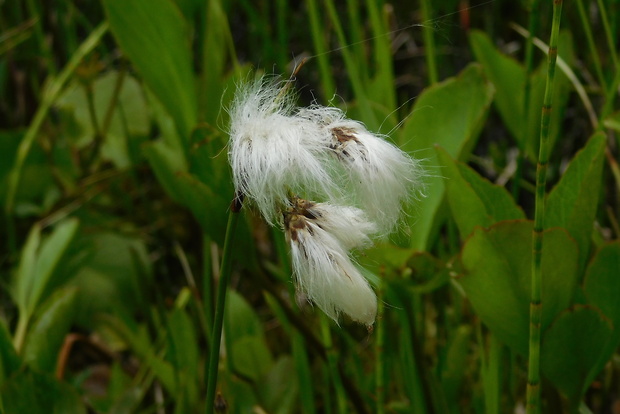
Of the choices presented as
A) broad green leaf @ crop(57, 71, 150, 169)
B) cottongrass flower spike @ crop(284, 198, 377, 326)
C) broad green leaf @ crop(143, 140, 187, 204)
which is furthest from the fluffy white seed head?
broad green leaf @ crop(57, 71, 150, 169)

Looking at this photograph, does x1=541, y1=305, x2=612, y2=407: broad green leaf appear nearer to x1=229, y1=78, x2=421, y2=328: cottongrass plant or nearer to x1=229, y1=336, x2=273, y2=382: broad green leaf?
x1=229, y1=78, x2=421, y2=328: cottongrass plant

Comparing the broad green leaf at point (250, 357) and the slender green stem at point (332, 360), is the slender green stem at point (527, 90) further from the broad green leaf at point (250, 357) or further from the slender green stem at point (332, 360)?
the broad green leaf at point (250, 357)

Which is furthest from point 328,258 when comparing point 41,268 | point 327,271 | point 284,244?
point 41,268

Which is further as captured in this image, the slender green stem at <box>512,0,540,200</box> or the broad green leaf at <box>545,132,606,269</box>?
the slender green stem at <box>512,0,540,200</box>

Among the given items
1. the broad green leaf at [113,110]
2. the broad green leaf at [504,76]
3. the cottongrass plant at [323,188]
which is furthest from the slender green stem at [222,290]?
the broad green leaf at [113,110]

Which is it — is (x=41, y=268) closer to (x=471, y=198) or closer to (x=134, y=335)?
(x=134, y=335)

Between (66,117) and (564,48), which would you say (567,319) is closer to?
(564,48)

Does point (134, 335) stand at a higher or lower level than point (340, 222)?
lower
